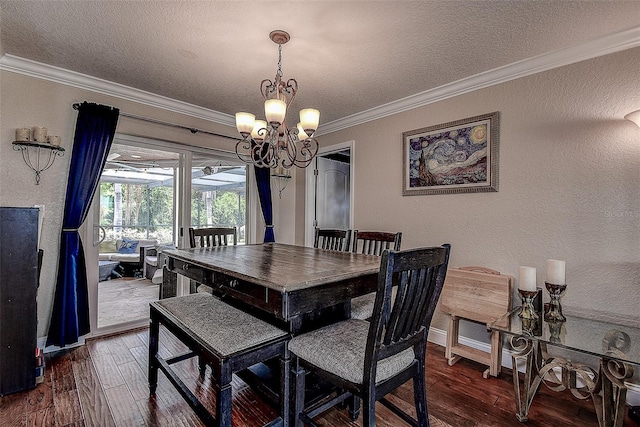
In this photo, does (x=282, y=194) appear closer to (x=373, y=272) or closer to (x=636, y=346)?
(x=373, y=272)

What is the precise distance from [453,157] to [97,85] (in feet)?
11.1

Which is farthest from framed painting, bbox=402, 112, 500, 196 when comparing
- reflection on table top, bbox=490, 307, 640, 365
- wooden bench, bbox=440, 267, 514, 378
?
reflection on table top, bbox=490, 307, 640, 365

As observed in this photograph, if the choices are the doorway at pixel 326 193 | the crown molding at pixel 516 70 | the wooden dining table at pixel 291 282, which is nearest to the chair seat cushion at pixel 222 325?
the wooden dining table at pixel 291 282

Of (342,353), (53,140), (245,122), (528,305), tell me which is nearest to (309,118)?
(245,122)

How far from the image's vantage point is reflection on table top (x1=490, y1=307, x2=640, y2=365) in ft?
4.71

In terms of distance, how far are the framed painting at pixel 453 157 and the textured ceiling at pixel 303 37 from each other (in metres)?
0.45

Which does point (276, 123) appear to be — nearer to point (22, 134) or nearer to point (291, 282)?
point (291, 282)

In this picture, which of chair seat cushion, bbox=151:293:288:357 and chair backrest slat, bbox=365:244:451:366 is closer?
chair backrest slat, bbox=365:244:451:366

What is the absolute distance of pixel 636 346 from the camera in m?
1.51

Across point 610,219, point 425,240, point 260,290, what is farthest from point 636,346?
point 260,290

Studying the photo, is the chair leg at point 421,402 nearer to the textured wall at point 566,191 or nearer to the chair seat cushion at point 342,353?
the chair seat cushion at point 342,353

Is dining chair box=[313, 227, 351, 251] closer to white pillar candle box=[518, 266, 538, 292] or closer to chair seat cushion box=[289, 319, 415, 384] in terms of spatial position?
chair seat cushion box=[289, 319, 415, 384]

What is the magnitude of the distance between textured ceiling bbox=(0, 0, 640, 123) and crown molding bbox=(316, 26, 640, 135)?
0.22 feet

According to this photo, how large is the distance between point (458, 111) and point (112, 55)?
117 inches
